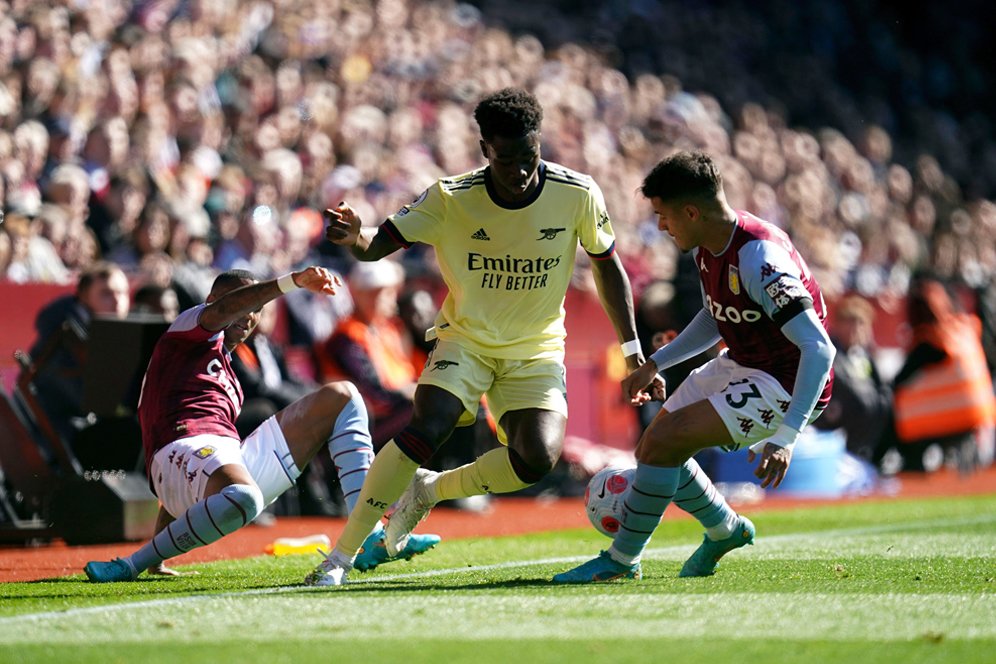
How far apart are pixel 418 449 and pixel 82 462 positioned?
409cm

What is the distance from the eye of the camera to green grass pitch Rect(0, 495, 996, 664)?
4949mm

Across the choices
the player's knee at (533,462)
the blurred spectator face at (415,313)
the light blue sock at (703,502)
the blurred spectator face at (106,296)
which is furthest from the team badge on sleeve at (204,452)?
the blurred spectator face at (415,313)

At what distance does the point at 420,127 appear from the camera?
16.7 meters

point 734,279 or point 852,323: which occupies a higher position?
point 734,279

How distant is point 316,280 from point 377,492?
101 centimetres

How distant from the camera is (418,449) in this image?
687 cm

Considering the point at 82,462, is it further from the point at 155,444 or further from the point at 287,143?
the point at 287,143

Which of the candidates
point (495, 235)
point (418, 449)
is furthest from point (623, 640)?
point (495, 235)

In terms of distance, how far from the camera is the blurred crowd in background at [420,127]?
12078mm

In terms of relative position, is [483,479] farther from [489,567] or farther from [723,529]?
[723,529]

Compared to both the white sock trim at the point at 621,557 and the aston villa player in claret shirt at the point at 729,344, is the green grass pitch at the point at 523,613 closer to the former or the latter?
the white sock trim at the point at 621,557

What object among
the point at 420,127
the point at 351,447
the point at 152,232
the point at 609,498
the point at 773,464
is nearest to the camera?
the point at 773,464

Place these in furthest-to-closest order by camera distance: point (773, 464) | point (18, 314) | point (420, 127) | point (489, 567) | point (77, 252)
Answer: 1. point (420, 127)
2. point (77, 252)
3. point (18, 314)
4. point (489, 567)
5. point (773, 464)

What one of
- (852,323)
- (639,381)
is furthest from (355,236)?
(852,323)
